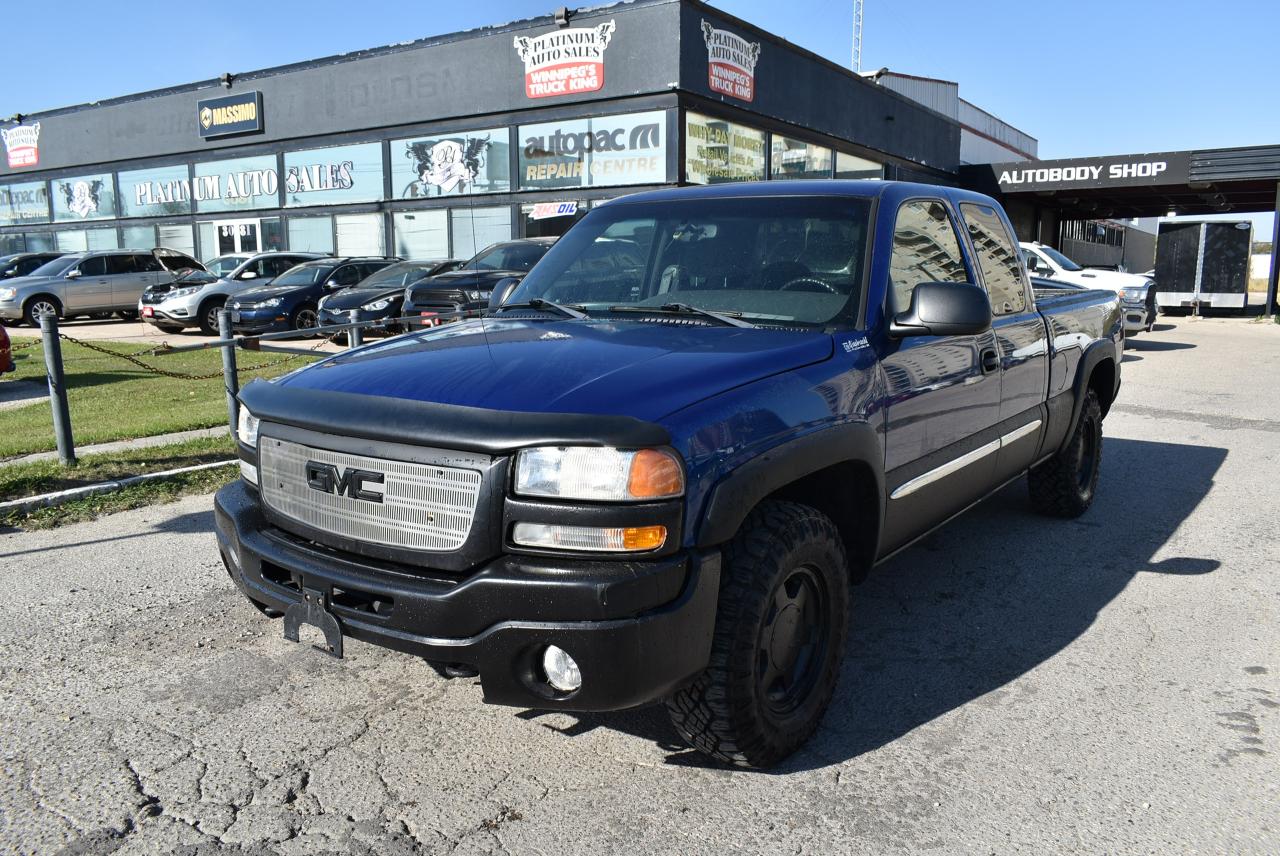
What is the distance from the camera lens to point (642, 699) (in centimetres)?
254

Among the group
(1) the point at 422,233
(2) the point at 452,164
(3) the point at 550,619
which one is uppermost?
(2) the point at 452,164

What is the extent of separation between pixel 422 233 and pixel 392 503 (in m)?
22.3

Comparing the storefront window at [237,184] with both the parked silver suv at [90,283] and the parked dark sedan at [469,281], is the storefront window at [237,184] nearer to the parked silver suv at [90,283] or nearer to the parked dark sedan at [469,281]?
the parked silver suv at [90,283]

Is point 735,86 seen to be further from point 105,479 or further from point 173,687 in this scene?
point 173,687

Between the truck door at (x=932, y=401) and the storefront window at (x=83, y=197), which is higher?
the storefront window at (x=83, y=197)

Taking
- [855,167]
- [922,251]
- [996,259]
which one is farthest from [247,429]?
[855,167]

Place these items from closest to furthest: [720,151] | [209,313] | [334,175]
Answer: [209,313]
[720,151]
[334,175]

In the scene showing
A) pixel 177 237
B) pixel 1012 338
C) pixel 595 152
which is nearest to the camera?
pixel 1012 338

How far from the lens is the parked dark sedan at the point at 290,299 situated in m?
16.2

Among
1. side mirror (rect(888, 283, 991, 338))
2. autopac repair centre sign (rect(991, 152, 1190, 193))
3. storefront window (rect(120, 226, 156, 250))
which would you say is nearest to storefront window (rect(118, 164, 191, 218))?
storefront window (rect(120, 226, 156, 250))

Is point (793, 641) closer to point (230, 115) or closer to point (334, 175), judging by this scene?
point (334, 175)

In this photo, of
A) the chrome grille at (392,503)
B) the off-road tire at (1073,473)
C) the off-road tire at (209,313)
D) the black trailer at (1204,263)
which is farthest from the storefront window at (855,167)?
the chrome grille at (392,503)

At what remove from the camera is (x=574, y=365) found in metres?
2.90

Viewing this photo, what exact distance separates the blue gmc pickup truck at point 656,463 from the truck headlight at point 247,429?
1cm
